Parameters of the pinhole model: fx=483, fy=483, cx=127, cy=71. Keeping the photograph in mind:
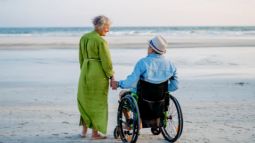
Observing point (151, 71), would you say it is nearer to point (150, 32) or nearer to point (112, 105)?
point (112, 105)

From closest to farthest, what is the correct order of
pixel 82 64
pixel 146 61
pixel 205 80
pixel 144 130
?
pixel 146 61, pixel 82 64, pixel 144 130, pixel 205 80

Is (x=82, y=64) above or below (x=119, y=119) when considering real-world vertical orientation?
above

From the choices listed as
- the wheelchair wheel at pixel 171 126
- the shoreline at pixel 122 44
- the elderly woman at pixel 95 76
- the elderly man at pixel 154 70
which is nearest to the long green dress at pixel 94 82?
the elderly woman at pixel 95 76

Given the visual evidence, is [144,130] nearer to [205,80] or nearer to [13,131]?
[13,131]

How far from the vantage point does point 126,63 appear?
47.0 ft

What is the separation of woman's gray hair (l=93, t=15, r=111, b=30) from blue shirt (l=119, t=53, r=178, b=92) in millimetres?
660

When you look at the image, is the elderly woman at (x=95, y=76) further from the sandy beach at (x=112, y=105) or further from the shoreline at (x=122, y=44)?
the shoreline at (x=122, y=44)

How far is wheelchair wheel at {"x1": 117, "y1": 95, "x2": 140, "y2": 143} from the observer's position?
4.89 meters

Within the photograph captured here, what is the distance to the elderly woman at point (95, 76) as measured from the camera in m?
5.34

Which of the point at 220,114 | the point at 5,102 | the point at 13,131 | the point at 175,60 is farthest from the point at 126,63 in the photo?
the point at 13,131

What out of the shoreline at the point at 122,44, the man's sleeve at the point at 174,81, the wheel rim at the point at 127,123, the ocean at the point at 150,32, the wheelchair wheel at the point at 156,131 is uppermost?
the man's sleeve at the point at 174,81

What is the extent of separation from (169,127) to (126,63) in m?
8.65

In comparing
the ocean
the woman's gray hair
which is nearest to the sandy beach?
the woman's gray hair

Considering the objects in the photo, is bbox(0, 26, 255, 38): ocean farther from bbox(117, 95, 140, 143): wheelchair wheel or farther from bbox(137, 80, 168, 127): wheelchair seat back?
bbox(137, 80, 168, 127): wheelchair seat back
